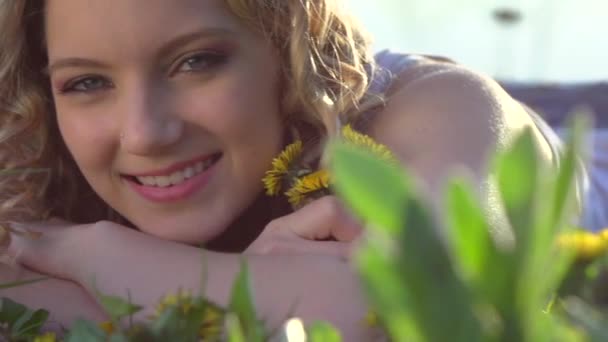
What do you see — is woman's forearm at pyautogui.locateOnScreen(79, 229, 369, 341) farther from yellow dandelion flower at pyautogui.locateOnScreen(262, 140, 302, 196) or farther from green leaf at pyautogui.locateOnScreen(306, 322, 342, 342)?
green leaf at pyautogui.locateOnScreen(306, 322, 342, 342)

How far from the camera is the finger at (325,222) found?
3.43 ft

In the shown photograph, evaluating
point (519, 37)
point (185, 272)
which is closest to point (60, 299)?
point (185, 272)

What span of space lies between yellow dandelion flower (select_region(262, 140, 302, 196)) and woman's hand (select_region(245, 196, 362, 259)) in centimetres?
19

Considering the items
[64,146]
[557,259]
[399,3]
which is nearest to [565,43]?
[399,3]

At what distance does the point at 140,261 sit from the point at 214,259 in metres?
0.09

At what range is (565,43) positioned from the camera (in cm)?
445

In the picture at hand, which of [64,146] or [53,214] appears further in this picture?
[64,146]

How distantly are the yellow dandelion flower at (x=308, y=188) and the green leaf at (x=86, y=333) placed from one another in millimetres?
713

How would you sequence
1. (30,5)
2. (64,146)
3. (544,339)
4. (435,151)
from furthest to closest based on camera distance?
(64,146) < (30,5) < (435,151) < (544,339)

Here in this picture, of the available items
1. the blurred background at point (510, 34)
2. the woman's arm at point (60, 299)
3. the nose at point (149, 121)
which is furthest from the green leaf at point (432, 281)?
the blurred background at point (510, 34)

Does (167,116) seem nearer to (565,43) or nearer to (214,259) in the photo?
(214,259)

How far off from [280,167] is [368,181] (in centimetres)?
113

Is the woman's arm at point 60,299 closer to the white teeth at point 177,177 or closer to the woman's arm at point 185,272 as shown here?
the woman's arm at point 185,272

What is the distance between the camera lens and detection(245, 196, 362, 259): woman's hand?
3.42 feet
